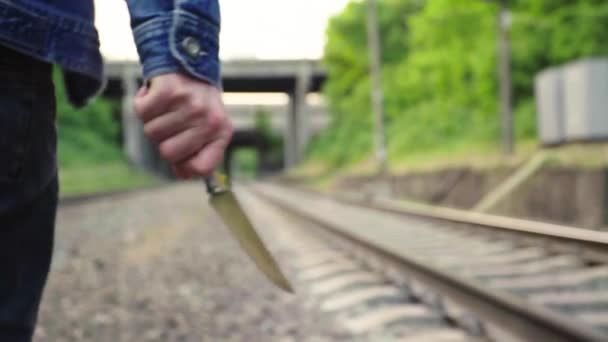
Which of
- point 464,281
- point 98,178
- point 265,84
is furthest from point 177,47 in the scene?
point 265,84

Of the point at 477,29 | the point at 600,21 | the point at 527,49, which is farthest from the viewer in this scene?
the point at 477,29

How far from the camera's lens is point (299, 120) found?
46625 mm

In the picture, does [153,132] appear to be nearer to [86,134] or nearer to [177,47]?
[177,47]

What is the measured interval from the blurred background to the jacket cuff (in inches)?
365

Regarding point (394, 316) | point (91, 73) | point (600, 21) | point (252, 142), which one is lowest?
point (252, 142)

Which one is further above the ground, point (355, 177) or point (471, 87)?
point (471, 87)

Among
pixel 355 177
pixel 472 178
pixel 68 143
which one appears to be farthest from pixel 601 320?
pixel 68 143

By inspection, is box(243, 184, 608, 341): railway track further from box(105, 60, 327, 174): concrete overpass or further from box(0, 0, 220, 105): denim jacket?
box(105, 60, 327, 174): concrete overpass

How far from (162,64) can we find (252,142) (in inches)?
3029

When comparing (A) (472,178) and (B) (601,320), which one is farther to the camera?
(A) (472,178)

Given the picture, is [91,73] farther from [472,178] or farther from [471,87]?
[471,87]

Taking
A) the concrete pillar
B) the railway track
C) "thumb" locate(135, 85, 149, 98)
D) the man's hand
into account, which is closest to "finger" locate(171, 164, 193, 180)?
the man's hand

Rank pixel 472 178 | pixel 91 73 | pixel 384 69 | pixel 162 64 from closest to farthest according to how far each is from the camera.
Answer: pixel 162 64 < pixel 91 73 < pixel 472 178 < pixel 384 69

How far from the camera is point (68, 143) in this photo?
3672 cm
